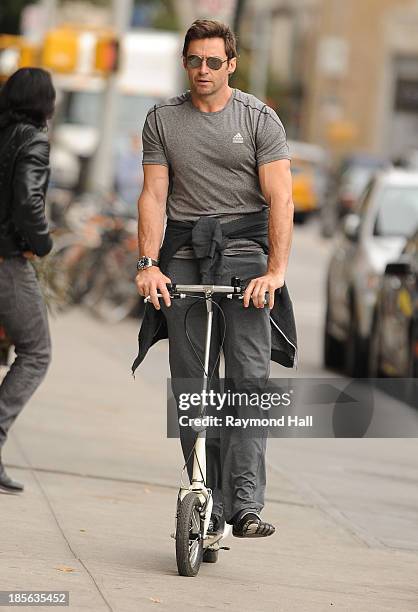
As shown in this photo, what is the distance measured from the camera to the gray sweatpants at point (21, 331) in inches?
330

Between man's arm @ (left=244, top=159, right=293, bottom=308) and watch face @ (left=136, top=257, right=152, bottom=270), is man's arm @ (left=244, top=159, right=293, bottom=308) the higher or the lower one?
the higher one

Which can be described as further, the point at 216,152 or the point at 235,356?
the point at 235,356

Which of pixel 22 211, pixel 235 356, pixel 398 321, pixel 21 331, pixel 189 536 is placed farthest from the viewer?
pixel 398 321

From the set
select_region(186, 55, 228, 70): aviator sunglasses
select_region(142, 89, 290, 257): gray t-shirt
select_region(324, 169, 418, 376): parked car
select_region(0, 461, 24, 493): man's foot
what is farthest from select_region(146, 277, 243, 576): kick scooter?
select_region(324, 169, 418, 376): parked car

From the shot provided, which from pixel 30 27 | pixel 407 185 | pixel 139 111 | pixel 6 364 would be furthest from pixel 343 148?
pixel 6 364

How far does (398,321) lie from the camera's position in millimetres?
13969

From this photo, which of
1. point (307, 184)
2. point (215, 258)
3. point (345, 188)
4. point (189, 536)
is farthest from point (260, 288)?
point (307, 184)

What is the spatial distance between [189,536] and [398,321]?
290 inches

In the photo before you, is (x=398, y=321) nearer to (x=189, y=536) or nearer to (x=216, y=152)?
(x=216, y=152)

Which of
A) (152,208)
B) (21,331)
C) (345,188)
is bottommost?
(345,188)

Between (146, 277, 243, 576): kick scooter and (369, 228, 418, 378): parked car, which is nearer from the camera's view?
(146, 277, 243, 576): kick scooter

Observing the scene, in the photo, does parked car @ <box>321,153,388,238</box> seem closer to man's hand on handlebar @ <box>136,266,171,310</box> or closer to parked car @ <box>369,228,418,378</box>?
parked car @ <box>369,228,418,378</box>

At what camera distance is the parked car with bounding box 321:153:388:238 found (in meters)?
42.0

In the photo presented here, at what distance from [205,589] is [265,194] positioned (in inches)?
56.7
